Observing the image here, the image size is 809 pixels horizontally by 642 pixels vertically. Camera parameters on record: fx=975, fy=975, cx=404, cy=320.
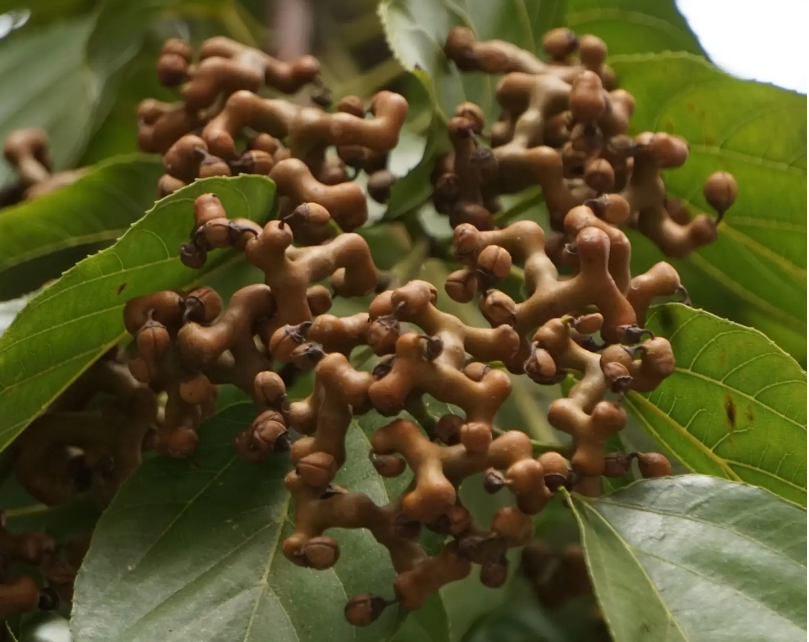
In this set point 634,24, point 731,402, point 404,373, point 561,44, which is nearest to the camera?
point 404,373

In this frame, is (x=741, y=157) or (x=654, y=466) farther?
(x=741, y=157)

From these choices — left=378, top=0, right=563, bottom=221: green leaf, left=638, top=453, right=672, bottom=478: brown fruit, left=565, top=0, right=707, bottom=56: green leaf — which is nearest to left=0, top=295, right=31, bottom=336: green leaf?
left=378, top=0, right=563, bottom=221: green leaf

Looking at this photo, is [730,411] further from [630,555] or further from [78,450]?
[78,450]

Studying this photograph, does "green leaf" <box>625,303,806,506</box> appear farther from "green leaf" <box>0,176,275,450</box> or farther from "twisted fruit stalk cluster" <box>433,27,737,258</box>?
"green leaf" <box>0,176,275,450</box>

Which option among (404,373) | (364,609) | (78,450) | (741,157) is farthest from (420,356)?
(741,157)

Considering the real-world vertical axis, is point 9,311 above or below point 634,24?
below

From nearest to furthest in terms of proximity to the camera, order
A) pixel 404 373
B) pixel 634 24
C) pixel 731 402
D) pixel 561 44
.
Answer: pixel 404 373, pixel 731 402, pixel 561 44, pixel 634 24

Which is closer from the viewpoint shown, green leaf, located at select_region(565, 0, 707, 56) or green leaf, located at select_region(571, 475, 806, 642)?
green leaf, located at select_region(571, 475, 806, 642)
